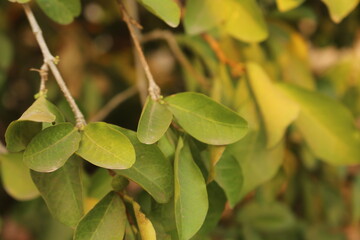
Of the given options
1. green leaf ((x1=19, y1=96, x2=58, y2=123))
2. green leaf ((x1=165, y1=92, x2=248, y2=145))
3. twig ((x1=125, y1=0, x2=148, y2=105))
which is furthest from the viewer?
twig ((x1=125, y1=0, x2=148, y2=105))

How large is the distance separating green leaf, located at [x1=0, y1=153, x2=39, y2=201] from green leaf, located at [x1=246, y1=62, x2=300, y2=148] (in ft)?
1.10

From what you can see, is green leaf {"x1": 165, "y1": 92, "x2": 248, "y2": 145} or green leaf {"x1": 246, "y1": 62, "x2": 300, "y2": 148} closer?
green leaf {"x1": 165, "y1": 92, "x2": 248, "y2": 145}

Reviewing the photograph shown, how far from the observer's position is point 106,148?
22.1 inches

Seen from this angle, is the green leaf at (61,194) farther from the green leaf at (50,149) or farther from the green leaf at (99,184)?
the green leaf at (99,184)

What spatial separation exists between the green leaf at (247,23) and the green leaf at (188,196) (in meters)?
0.28

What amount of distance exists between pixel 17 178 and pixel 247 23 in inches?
15.5

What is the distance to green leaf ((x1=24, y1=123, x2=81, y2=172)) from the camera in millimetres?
546

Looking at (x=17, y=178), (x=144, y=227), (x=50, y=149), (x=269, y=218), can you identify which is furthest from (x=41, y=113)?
(x=269, y=218)

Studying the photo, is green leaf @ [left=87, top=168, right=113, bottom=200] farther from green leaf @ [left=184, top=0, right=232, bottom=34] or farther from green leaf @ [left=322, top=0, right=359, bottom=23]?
green leaf @ [left=322, top=0, right=359, bottom=23]

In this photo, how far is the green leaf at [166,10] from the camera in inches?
24.9

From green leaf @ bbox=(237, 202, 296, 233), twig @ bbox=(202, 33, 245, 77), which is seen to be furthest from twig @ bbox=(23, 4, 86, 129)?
green leaf @ bbox=(237, 202, 296, 233)

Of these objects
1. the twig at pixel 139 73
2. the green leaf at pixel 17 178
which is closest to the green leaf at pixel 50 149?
the green leaf at pixel 17 178

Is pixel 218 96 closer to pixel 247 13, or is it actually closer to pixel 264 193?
pixel 247 13

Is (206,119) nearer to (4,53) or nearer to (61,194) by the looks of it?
(61,194)
